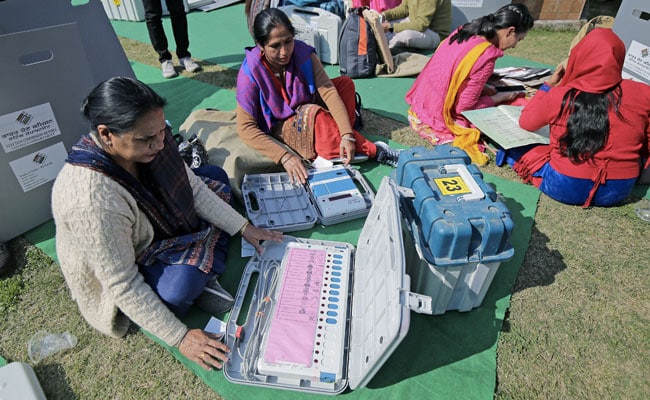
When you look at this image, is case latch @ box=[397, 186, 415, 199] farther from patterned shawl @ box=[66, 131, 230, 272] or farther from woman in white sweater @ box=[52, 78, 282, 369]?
patterned shawl @ box=[66, 131, 230, 272]

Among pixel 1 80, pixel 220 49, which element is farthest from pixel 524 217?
pixel 220 49

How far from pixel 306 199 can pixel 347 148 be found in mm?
542

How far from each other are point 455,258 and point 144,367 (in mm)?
1591

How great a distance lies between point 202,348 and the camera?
5.80 ft

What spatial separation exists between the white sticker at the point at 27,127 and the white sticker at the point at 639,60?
5.04 m

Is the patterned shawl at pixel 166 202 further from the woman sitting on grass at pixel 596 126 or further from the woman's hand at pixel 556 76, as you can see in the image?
the woman's hand at pixel 556 76

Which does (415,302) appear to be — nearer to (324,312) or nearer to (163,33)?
(324,312)

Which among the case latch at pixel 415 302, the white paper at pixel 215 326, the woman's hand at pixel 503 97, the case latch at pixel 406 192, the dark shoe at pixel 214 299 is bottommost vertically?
the white paper at pixel 215 326

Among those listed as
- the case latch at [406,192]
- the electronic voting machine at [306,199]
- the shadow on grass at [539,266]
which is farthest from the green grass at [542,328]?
the electronic voting machine at [306,199]

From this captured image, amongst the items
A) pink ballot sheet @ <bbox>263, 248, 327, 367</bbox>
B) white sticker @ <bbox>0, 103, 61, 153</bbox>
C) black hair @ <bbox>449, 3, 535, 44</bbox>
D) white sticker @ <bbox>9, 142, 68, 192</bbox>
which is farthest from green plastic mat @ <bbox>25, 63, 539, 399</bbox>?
black hair @ <bbox>449, 3, 535, 44</bbox>

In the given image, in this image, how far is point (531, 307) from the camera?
2.20m

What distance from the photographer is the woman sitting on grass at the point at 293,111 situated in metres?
2.79

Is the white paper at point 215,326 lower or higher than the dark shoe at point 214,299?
lower

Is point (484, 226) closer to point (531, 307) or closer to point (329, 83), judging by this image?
point (531, 307)
